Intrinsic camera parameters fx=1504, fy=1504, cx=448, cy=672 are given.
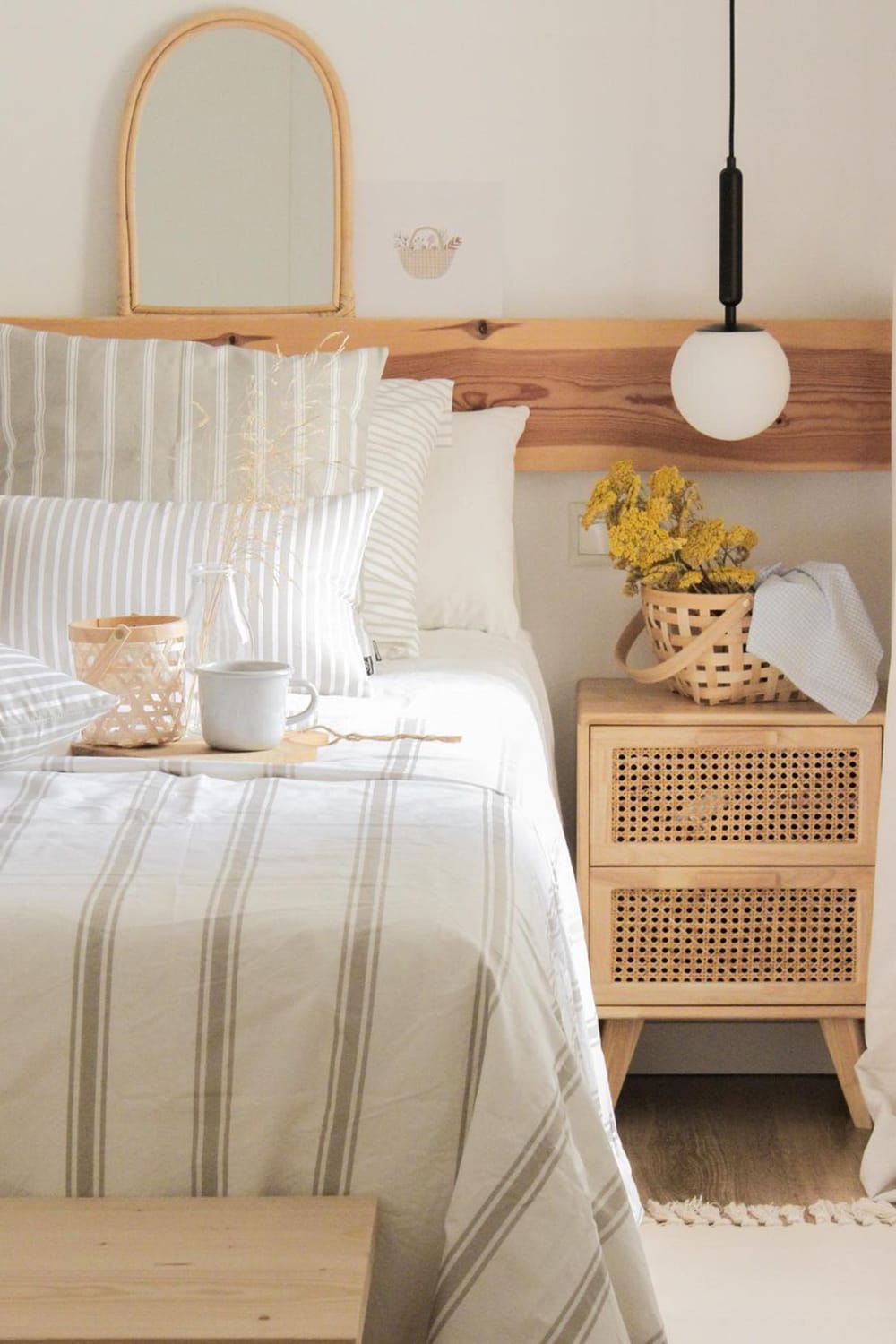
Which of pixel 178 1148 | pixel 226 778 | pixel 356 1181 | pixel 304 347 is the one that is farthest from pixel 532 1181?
pixel 304 347

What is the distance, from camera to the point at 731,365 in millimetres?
2357

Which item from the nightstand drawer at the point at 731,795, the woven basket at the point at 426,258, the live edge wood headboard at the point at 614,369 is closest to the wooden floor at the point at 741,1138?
the nightstand drawer at the point at 731,795

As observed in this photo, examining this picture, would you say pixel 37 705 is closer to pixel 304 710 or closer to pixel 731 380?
pixel 304 710

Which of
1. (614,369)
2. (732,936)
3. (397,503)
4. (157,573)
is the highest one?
(614,369)

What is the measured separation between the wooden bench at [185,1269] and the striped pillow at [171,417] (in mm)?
1266

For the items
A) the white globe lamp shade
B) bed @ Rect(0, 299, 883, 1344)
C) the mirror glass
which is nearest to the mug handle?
bed @ Rect(0, 299, 883, 1344)

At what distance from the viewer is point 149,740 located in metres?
1.65

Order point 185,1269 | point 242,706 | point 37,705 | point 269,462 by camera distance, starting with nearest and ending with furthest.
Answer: point 185,1269 < point 37,705 < point 242,706 < point 269,462

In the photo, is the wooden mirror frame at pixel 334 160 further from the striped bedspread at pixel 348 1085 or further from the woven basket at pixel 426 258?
the striped bedspread at pixel 348 1085

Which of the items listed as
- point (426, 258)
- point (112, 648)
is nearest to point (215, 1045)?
point (112, 648)

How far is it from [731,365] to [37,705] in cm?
132

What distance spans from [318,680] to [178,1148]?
910 millimetres

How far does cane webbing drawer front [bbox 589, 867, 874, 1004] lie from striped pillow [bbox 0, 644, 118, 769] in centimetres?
100

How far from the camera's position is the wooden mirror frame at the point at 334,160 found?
2557 millimetres
